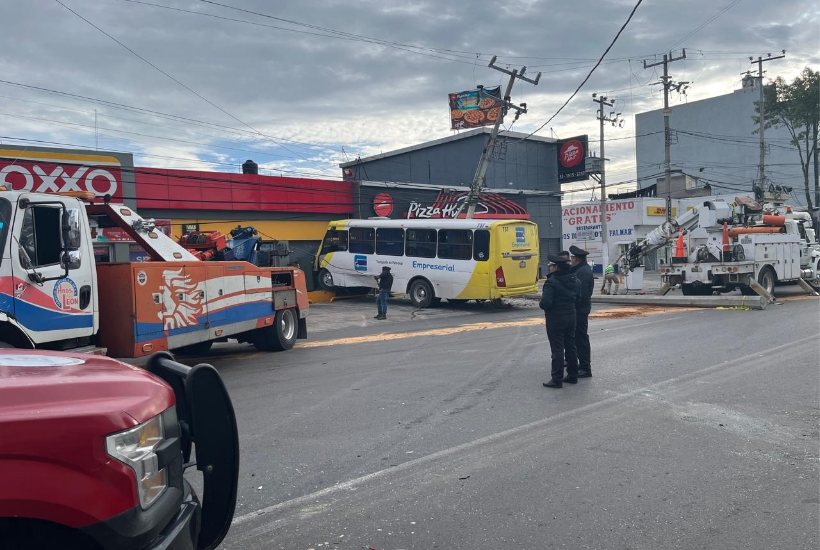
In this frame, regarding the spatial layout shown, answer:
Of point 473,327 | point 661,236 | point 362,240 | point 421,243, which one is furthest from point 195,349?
point 661,236

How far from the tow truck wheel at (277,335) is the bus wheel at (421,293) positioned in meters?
8.55

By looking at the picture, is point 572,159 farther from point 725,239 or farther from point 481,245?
point 481,245

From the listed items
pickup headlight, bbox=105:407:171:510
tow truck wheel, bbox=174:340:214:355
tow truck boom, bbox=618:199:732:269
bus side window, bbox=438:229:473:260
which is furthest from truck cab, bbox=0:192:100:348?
tow truck boom, bbox=618:199:732:269

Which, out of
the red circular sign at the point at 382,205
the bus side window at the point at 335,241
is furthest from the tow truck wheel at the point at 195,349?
the red circular sign at the point at 382,205

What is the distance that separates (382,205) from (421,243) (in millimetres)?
6471

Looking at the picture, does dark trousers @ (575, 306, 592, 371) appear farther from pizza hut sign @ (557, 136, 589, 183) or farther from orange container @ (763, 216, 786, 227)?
pizza hut sign @ (557, 136, 589, 183)

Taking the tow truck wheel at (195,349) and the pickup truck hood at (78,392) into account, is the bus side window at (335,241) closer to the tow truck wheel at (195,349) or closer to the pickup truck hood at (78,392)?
the tow truck wheel at (195,349)

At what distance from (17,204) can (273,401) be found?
11.4ft

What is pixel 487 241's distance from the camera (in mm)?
19844

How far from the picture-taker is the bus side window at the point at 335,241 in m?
23.3

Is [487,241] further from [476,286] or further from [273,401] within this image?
[273,401]

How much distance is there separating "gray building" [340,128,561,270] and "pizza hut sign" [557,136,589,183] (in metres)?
0.44

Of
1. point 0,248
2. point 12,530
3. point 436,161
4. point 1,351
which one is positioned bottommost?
point 12,530

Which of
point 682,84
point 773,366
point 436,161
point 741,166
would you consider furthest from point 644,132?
point 773,366
